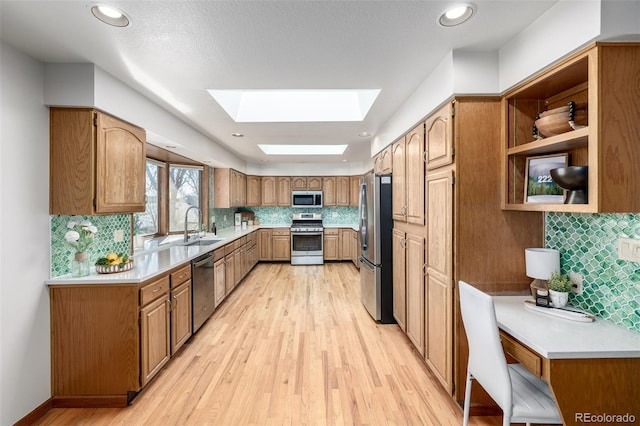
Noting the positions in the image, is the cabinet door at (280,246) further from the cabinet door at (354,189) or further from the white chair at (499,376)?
the white chair at (499,376)

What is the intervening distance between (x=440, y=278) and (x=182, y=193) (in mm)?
3944

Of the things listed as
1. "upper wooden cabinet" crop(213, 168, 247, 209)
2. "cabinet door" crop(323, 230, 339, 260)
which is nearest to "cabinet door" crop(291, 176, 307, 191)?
"cabinet door" crop(323, 230, 339, 260)

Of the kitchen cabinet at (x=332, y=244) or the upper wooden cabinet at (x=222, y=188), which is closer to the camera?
the upper wooden cabinet at (x=222, y=188)

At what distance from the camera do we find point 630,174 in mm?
1290

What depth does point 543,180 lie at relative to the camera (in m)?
1.71

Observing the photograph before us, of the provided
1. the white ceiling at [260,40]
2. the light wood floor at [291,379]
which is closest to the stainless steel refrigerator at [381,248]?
the light wood floor at [291,379]

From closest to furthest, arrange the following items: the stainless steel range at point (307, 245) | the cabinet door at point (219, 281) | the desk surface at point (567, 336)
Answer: the desk surface at point (567, 336), the cabinet door at point (219, 281), the stainless steel range at point (307, 245)

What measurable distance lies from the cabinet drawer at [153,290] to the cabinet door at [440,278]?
86.7 inches

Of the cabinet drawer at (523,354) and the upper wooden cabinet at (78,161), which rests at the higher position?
the upper wooden cabinet at (78,161)

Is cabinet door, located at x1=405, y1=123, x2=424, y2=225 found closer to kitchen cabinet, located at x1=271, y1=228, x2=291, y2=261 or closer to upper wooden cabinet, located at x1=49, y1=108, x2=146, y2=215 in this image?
upper wooden cabinet, located at x1=49, y1=108, x2=146, y2=215

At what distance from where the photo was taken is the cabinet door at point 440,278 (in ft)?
6.29

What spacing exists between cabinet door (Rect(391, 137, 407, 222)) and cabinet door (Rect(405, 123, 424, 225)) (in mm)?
75

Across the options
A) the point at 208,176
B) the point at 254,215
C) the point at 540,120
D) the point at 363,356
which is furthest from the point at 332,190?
the point at 540,120

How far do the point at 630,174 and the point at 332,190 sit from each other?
5605mm
